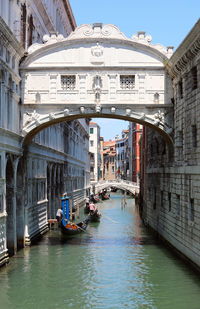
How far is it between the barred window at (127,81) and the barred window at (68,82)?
5.33 feet

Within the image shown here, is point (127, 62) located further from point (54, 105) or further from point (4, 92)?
point (4, 92)

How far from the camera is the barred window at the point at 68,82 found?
16.5 meters

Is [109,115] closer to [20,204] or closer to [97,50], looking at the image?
[97,50]

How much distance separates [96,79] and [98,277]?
6.64 meters

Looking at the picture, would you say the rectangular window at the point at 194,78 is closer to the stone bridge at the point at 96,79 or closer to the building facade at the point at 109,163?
the stone bridge at the point at 96,79

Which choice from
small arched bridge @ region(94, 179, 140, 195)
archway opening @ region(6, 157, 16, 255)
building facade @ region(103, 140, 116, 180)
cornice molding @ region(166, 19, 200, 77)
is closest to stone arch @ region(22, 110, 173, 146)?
archway opening @ region(6, 157, 16, 255)

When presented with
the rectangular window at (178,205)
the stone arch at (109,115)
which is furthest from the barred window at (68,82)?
the rectangular window at (178,205)

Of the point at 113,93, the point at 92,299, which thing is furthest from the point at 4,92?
the point at 92,299

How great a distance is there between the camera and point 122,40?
53.0ft

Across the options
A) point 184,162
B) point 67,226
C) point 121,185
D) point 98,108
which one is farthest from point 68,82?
point 121,185

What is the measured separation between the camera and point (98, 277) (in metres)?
13.2

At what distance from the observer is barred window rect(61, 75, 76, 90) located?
649 inches

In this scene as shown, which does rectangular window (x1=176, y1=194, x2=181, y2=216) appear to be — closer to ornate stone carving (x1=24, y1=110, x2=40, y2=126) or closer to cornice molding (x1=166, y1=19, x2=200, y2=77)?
cornice molding (x1=166, y1=19, x2=200, y2=77)

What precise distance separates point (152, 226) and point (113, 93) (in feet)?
26.2
